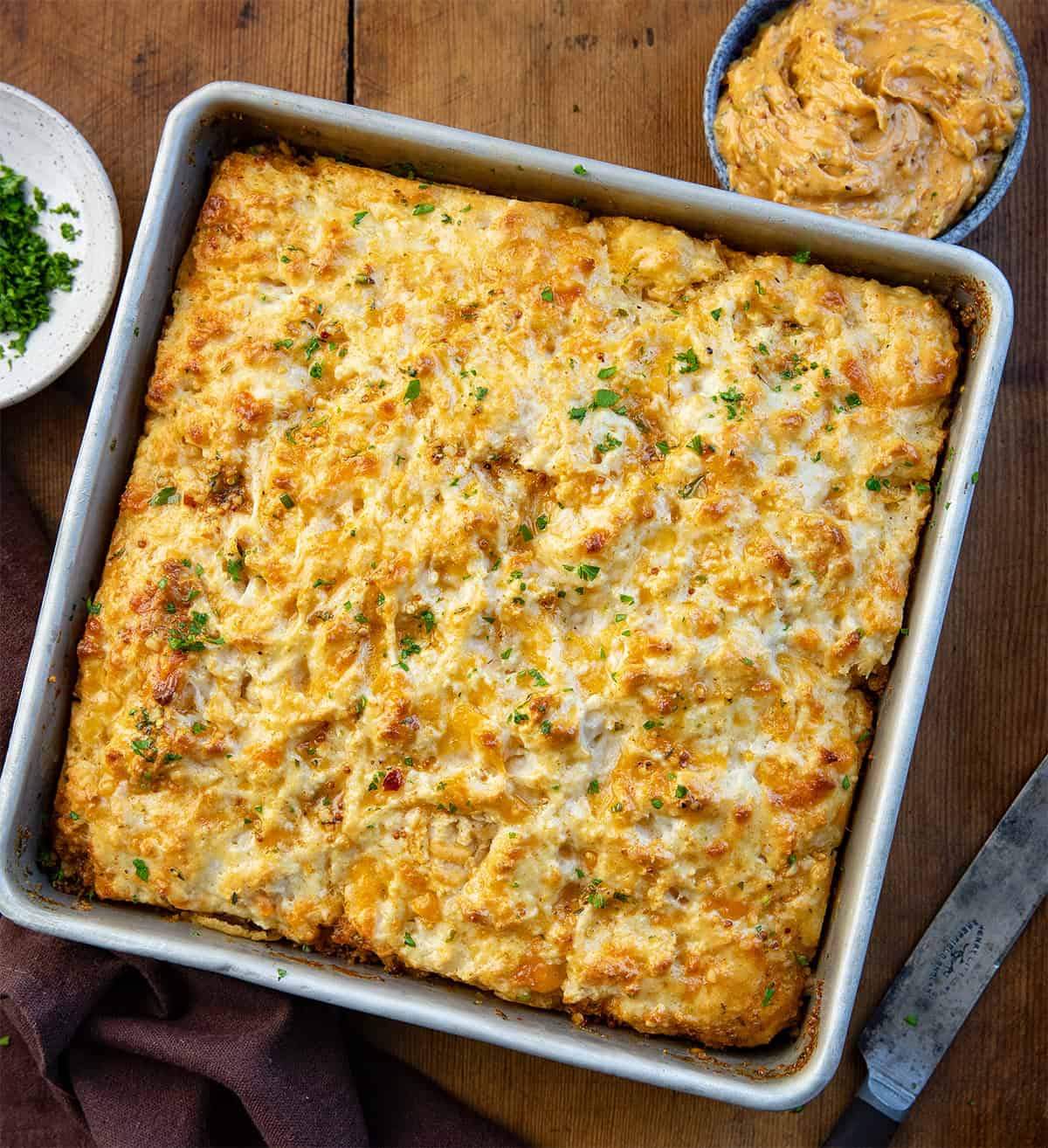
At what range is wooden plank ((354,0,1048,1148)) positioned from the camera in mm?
3328

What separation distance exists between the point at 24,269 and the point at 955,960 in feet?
11.3

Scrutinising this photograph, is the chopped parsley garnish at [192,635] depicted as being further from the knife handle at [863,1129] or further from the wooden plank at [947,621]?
the knife handle at [863,1129]

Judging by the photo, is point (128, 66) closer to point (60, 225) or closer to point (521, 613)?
→ point (60, 225)

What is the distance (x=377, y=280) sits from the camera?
9.25ft

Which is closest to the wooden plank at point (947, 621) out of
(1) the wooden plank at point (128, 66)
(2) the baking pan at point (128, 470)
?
(1) the wooden plank at point (128, 66)

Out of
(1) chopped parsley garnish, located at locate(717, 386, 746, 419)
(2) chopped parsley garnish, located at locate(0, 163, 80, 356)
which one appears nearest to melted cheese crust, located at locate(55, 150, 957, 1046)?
(1) chopped parsley garnish, located at locate(717, 386, 746, 419)

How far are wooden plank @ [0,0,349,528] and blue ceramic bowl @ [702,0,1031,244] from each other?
117 cm

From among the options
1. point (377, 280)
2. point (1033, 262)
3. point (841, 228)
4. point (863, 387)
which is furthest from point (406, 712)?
point (1033, 262)

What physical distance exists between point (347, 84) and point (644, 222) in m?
1.24

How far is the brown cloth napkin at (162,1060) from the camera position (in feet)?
10.1

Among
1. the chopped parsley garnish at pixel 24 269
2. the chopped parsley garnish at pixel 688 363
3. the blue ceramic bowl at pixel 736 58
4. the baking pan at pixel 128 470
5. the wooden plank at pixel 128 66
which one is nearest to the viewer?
the baking pan at pixel 128 470

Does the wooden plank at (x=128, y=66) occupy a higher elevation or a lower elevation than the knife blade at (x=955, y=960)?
higher

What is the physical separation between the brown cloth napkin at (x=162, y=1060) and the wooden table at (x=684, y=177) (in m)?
0.15

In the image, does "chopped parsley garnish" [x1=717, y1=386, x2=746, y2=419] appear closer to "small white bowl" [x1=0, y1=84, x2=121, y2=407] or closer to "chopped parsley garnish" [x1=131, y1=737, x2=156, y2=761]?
"chopped parsley garnish" [x1=131, y1=737, x2=156, y2=761]
